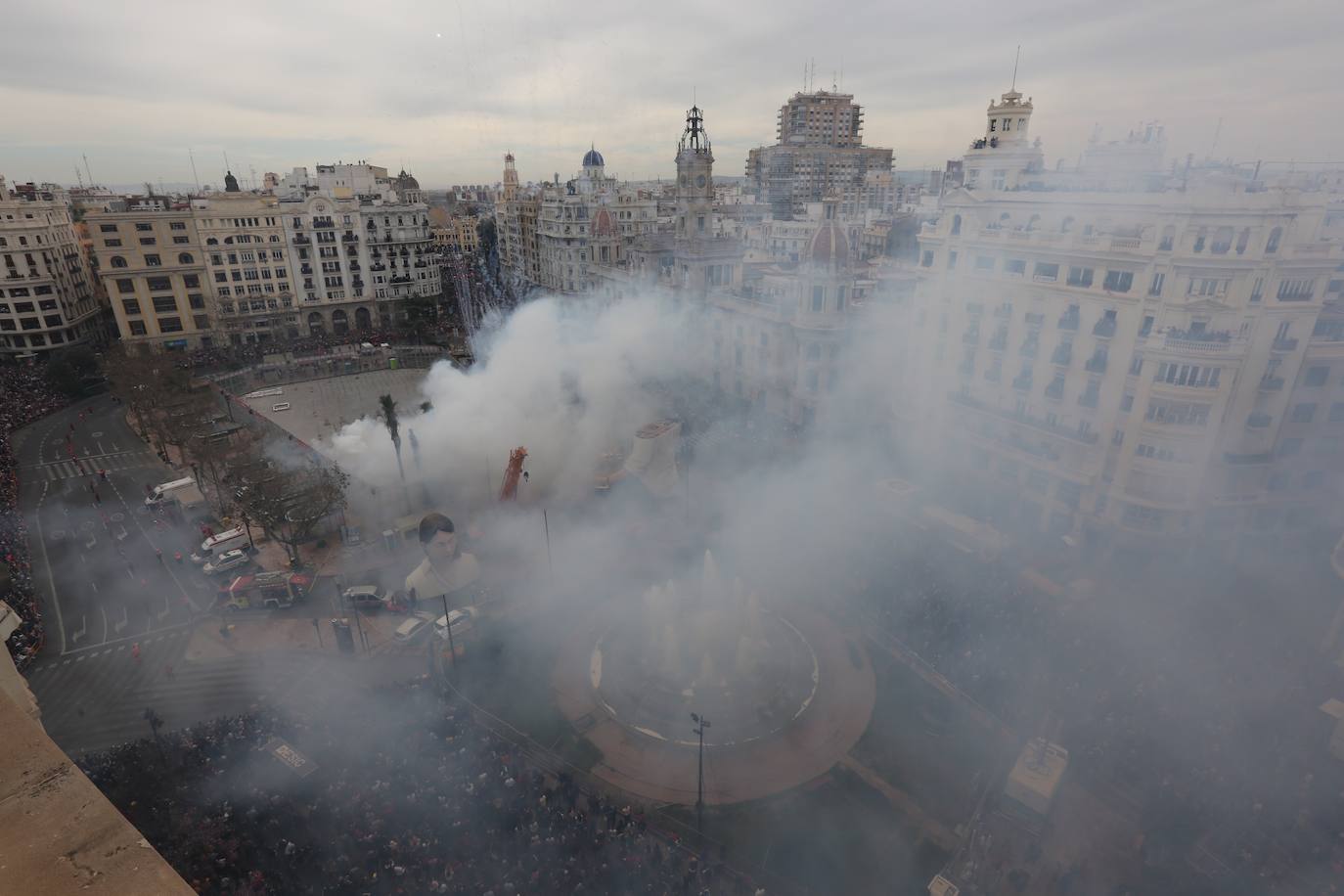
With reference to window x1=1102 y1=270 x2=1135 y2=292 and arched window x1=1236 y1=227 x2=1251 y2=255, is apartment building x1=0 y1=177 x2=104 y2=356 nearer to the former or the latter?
window x1=1102 y1=270 x2=1135 y2=292

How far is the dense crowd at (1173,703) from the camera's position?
17375 millimetres

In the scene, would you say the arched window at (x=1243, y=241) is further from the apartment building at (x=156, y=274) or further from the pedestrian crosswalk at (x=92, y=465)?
the apartment building at (x=156, y=274)

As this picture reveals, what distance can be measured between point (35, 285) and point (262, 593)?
52.8 metres

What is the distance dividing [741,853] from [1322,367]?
29.1 m

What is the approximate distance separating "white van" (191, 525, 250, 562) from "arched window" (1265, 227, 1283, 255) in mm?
43176

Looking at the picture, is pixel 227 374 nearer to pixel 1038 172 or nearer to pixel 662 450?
pixel 662 450

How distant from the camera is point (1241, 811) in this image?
17969 mm

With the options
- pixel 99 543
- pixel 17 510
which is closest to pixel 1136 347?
pixel 99 543

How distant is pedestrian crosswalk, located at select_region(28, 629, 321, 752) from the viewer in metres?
21.8

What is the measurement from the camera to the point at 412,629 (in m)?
25.6

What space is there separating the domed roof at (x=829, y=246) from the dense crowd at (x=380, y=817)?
2954cm

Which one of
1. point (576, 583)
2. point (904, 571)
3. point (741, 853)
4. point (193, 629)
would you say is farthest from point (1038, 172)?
point (193, 629)

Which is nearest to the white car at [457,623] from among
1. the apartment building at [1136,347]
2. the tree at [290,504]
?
the tree at [290,504]

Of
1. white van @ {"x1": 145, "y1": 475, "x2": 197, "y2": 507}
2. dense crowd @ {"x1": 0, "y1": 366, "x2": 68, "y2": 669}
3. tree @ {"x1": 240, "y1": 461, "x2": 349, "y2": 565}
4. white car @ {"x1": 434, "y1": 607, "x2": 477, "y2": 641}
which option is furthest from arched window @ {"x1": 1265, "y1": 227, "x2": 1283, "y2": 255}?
white van @ {"x1": 145, "y1": 475, "x2": 197, "y2": 507}
